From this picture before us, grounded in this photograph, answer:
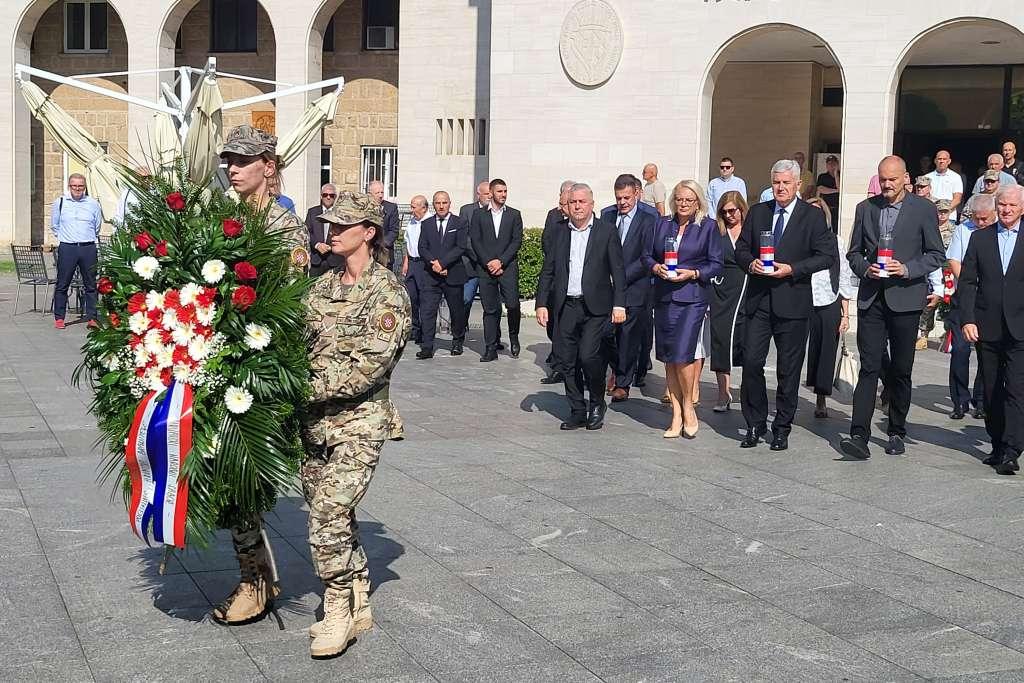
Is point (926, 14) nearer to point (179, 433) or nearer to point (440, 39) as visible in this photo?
point (440, 39)

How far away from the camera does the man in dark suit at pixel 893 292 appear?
369 inches

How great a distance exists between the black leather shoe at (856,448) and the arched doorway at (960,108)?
567 inches

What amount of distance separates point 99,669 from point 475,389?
767 centimetres

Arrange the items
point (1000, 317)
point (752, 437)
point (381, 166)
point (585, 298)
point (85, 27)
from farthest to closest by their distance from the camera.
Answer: point (85, 27), point (381, 166), point (585, 298), point (752, 437), point (1000, 317)

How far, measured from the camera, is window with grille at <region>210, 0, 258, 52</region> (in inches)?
1233

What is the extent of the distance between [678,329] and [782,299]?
2.88 ft

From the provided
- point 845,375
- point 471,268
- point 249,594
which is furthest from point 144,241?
point 471,268

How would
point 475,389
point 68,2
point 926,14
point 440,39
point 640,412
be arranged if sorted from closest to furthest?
point 640,412, point 475,389, point 926,14, point 440,39, point 68,2

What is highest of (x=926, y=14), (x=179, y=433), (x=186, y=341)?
(x=926, y=14)

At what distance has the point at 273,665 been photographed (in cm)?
508

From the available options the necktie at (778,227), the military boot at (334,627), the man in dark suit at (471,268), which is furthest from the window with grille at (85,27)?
the military boot at (334,627)

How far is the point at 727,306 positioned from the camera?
11.4 m

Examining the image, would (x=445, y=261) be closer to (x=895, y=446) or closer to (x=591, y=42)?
(x=895, y=446)

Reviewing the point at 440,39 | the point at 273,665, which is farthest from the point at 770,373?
the point at 440,39
